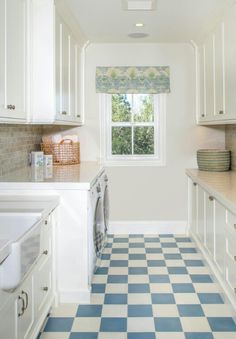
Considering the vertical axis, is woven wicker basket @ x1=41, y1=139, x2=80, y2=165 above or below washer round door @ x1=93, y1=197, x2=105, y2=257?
above

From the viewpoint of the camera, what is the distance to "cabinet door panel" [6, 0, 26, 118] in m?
2.50

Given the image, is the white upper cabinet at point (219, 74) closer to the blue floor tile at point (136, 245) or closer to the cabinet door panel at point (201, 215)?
the cabinet door panel at point (201, 215)

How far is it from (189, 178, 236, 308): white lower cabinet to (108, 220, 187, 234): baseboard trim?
1.57 feet

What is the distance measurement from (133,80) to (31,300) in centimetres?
306

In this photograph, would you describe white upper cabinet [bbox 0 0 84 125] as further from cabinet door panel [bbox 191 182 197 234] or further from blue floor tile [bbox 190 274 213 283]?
blue floor tile [bbox 190 274 213 283]

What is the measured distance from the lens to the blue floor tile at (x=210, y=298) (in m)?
2.82

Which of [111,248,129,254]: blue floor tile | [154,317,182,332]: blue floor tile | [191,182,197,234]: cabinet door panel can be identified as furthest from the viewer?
[191,182,197,234]: cabinet door panel

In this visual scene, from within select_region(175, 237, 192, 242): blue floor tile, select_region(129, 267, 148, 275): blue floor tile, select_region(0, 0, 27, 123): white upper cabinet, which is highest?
select_region(0, 0, 27, 123): white upper cabinet

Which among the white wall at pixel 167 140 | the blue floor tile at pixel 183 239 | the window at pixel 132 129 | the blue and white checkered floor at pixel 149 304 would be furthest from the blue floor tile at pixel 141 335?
the window at pixel 132 129

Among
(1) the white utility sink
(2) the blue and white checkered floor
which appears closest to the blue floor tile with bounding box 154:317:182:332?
(2) the blue and white checkered floor

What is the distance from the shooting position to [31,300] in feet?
6.75

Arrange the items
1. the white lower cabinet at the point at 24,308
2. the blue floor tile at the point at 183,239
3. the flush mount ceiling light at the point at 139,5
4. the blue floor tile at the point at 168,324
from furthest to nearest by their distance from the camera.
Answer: the blue floor tile at the point at 183,239, the flush mount ceiling light at the point at 139,5, the blue floor tile at the point at 168,324, the white lower cabinet at the point at 24,308

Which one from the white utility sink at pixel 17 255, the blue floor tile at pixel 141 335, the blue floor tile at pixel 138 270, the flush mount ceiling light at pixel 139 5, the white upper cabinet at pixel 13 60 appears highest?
the flush mount ceiling light at pixel 139 5

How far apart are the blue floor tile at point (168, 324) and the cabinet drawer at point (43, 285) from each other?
71 cm
